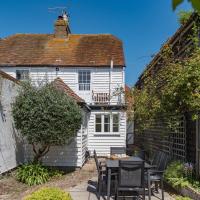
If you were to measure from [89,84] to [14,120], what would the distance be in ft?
36.1

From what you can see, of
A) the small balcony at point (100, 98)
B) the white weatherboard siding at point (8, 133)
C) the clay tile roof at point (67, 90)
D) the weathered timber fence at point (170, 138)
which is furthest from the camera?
the small balcony at point (100, 98)

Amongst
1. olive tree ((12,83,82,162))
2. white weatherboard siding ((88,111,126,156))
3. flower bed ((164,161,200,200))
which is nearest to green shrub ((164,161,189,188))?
flower bed ((164,161,200,200))

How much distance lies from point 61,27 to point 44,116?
15.3 metres

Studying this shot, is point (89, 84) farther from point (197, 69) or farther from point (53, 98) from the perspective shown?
point (197, 69)

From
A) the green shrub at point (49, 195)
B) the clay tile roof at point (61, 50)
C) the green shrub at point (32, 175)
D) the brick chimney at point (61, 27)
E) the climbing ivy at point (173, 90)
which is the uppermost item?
the brick chimney at point (61, 27)

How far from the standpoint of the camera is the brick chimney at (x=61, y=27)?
2665 cm

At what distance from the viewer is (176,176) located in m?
10.2

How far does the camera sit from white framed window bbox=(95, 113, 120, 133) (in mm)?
22250

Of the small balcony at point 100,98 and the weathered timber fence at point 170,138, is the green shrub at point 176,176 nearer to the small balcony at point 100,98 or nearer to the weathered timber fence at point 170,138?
the weathered timber fence at point 170,138

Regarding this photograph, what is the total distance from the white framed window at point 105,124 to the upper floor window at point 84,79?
2.55 metres

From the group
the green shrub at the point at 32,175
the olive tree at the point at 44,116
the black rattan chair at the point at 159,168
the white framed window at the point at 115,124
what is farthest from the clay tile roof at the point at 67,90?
the white framed window at the point at 115,124

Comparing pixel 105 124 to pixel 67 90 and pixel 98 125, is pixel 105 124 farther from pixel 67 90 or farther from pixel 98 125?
pixel 67 90

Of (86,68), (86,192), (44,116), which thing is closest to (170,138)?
(44,116)

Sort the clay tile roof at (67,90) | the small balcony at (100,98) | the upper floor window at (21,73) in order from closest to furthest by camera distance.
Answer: the clay tile roof at (67,90) < the small balcony at (100,98) < the upper floor window at (21,73)
